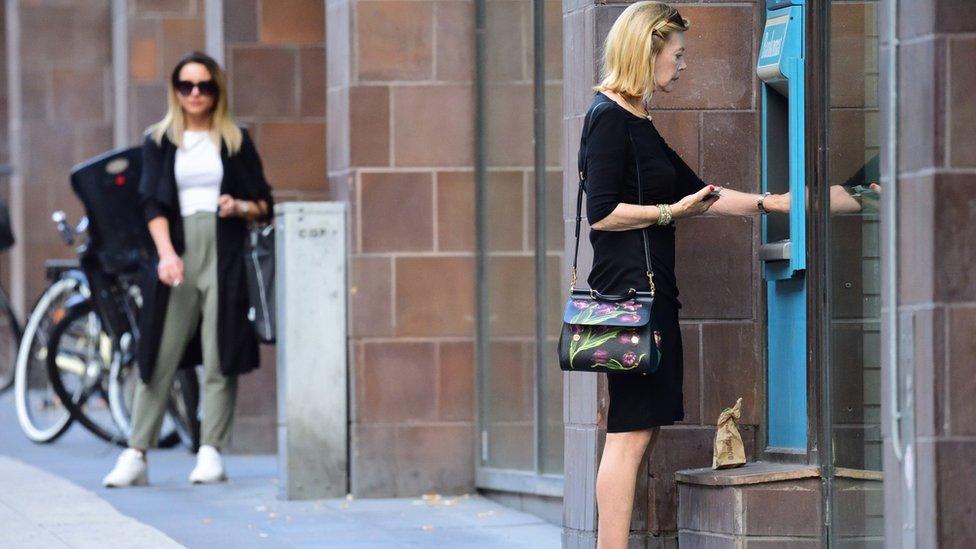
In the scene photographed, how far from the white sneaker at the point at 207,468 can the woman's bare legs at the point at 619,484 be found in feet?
11.9

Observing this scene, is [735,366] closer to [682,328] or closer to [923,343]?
[682,328]

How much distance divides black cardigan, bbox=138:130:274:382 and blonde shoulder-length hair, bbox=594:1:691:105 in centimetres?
359

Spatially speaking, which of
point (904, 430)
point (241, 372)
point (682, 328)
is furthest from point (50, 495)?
point (904, 430)

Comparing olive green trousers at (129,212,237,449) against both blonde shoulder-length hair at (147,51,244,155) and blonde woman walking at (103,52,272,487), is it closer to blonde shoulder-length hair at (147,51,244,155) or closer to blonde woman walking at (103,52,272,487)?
blonde woman walking at (103,52,272,487)

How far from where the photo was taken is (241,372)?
9.19 m

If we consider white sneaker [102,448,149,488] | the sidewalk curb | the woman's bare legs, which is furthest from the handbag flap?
white sneaker [102,448,149,488]

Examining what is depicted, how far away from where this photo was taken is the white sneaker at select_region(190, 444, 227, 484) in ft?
30.1

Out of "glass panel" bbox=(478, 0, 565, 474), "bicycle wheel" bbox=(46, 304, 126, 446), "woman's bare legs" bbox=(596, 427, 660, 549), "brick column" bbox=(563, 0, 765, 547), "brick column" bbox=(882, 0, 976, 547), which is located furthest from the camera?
"bicycle wheel" bbox=(46, 304, 126, 446)

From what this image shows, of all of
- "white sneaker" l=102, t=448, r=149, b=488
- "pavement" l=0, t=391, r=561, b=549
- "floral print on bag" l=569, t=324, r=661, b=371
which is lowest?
"pavement" l=0, t=391, r=561, b=549

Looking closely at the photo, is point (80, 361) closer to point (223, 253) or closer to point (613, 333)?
point (223, 253)

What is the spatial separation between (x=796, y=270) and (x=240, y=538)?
7.85 feet

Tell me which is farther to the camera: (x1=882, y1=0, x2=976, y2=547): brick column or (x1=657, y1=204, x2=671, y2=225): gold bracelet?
(x1=657, y1=204, x2=671, y2=225): gold bracelet

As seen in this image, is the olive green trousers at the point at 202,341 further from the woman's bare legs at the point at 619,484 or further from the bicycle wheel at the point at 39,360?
the woman's bare legs at the point at 619,484

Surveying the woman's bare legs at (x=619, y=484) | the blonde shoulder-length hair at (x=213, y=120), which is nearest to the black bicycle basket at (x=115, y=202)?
the blonde shoulder-length hair at (x=213, y=120)
